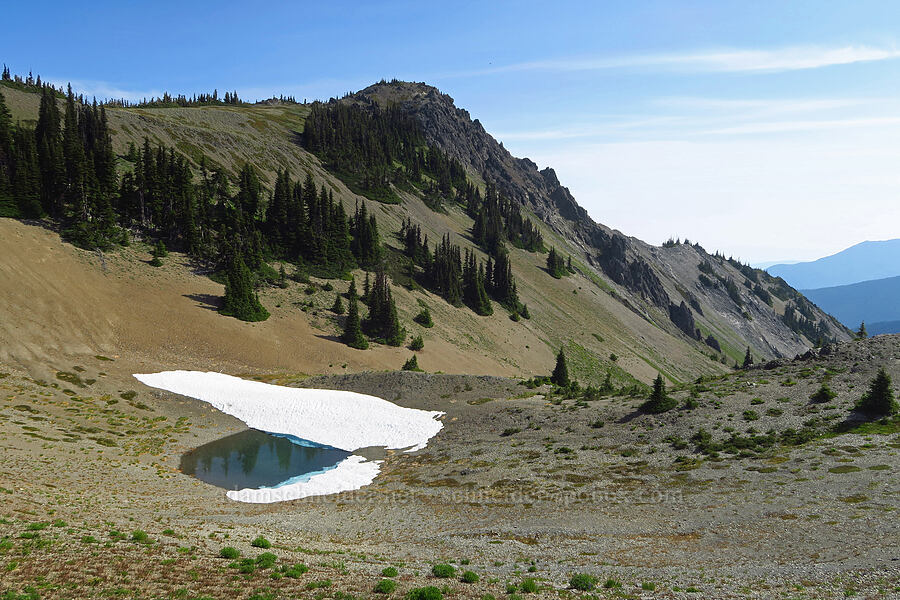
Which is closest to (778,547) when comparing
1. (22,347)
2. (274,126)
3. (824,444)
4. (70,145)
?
(824,444)

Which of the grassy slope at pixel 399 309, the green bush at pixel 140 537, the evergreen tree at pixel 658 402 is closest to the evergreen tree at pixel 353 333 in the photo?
the grassy slope at pixel 399 309

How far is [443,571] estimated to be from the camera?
1708 centimetres

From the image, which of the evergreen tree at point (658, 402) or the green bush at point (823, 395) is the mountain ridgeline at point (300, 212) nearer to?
the green bush at point (823, 395)

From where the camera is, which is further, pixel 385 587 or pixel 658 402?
pixel 658 402

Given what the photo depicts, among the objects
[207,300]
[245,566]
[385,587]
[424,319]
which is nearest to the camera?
[385,587]

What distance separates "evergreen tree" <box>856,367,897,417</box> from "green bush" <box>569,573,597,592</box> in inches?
1185

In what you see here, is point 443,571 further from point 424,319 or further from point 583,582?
point 424,319

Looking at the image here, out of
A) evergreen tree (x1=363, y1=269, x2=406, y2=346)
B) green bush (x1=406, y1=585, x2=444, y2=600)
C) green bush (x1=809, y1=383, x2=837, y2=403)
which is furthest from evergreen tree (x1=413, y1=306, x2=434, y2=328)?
green bush (x1=406, y1=585, x2=444, y2=600)

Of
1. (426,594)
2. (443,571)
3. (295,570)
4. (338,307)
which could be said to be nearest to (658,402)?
(443,571)

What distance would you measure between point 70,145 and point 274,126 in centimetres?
10077

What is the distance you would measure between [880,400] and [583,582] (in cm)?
3113

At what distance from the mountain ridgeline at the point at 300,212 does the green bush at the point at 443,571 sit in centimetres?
5434

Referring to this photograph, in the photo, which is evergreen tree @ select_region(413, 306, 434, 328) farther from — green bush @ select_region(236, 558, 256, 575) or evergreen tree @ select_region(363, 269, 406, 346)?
green bush @ select_region(236, 558, 256, 575)

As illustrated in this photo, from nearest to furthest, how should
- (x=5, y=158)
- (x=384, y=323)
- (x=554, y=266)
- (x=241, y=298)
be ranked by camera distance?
(x=241, y=298)
(x=5, y=158)
(x=384, y=323)
(x=554, y=266)
